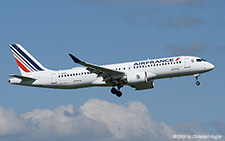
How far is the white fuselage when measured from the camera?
63.5 m

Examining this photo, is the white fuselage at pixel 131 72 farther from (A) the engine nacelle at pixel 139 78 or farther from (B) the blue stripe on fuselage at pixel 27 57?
(B) the blue stripe on fuselage at pixel 27 57

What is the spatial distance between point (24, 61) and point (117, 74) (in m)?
16.1

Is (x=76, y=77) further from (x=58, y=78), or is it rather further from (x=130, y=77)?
(x=130, y=77)

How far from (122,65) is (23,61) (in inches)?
638

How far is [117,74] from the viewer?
212 ft

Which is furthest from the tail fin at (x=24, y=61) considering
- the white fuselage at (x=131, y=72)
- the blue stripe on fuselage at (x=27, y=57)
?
the white fuselage at (x=131, y=72)

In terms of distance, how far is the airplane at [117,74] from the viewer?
63.5 meters

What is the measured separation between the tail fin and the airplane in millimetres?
330

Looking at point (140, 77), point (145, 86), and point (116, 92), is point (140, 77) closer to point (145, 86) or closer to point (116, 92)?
point (116, 92)

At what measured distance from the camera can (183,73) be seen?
63.9 meters

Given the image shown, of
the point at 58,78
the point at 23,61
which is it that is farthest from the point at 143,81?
the point at 23,61

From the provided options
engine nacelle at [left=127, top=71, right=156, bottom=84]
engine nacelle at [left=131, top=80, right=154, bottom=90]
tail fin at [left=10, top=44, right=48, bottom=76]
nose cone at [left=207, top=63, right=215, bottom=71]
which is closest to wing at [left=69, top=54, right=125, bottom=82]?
engine nacelle at [left=127, top=71, right=156, bottom=84]

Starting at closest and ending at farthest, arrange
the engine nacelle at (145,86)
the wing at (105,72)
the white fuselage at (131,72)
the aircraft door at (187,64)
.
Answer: the wing at (105,72) → the white fuselage at (131,72) → the aircraft door at (187,64) → the engine nacelle at (145,86)

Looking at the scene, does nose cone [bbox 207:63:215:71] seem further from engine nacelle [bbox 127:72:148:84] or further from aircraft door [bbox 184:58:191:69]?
engine nacelle [bbox 127:72:148:84]
